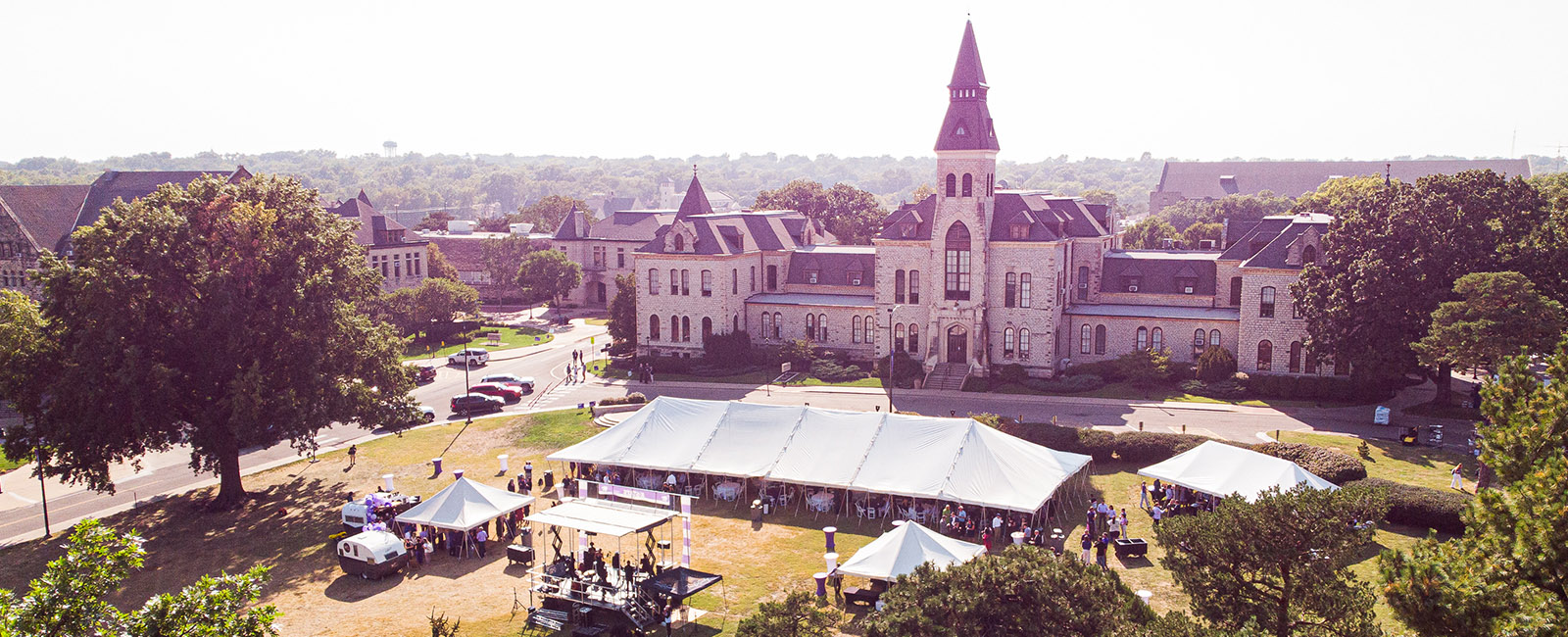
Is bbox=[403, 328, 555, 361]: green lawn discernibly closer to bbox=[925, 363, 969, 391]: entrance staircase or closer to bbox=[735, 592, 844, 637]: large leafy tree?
bbox=[925, 363, 969, 391]: entrance staircase

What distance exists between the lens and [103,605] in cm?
1480

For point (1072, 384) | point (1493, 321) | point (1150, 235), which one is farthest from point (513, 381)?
point (1150, 235)

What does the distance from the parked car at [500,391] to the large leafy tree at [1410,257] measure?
45.7 m

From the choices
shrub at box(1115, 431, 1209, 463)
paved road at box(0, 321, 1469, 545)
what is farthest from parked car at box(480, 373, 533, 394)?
Result: shrub at box(1115, 431, 1209, 463)

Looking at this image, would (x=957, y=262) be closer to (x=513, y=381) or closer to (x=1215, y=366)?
(x=1215, y=366)

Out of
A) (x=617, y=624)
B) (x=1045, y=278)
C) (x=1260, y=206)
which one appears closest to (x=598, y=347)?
(x=1045, y=278)

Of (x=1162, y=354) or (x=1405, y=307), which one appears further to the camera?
(x=1162, y=354)

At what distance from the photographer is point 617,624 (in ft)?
91.9

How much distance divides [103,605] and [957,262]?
176ft

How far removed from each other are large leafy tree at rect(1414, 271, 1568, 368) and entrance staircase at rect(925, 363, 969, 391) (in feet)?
81.1

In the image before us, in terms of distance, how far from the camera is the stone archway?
63.7m

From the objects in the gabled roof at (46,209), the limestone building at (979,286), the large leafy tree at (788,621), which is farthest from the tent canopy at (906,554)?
the gabled roof at (46,209)

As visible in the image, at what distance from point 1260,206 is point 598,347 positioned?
108885 millimetres

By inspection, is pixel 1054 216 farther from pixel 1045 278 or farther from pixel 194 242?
pixel 194 242
